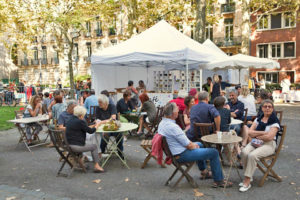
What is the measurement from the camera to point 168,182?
4832 millimetres

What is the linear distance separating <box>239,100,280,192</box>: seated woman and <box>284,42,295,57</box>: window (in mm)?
27088

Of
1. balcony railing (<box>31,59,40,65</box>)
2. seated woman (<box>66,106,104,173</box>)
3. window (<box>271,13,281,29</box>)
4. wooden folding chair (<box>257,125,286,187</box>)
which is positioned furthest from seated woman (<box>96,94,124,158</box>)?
balcony railing (<box>31,59,40,65</box>)

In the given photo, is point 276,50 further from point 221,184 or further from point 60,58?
point 60,58

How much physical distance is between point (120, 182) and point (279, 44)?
28869mm

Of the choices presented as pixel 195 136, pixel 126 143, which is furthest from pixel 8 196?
pixel 126 143

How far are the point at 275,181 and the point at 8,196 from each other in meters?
4.23

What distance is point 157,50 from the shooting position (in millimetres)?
10070

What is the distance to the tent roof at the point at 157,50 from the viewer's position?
9820 mm

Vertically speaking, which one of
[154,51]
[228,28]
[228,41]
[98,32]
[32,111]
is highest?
[98,32]

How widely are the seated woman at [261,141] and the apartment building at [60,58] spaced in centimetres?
3605

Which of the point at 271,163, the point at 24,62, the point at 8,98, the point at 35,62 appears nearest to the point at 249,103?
the point at 271,163

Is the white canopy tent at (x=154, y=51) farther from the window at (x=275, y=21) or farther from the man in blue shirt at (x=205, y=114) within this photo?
the window at (x=275, y=21)

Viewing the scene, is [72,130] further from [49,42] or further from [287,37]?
Result: [49,42]

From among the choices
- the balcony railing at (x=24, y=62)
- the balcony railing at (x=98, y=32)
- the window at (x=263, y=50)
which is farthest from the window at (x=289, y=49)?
the balcony railing at (x=24, y=62)
